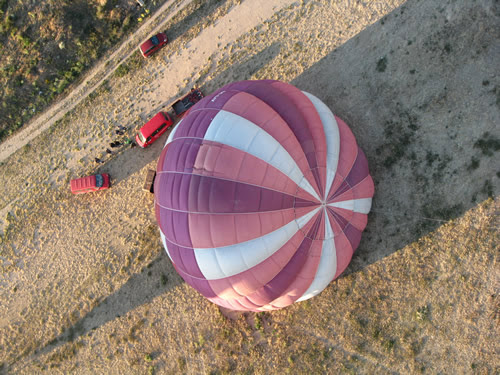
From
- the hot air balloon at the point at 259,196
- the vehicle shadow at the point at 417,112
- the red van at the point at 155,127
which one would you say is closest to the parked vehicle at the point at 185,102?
the red van at the point at 155,127

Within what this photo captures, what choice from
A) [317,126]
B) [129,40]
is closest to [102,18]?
[129,40]

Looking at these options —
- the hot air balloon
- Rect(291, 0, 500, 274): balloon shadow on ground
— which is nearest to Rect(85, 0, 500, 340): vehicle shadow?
Rect(291, 0, 500, 274): balloon shadow on ground

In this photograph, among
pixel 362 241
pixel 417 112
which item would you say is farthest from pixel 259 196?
pixel 417 112

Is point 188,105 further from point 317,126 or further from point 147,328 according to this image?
point 147,328

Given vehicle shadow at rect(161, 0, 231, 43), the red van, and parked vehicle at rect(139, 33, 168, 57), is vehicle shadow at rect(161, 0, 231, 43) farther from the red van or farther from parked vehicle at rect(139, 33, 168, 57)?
the red van

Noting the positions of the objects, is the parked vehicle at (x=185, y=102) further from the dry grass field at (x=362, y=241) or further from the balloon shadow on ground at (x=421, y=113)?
the balloon shadow on ground at (x=421, y=113)

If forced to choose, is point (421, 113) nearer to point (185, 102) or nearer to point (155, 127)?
point (185, 102)
